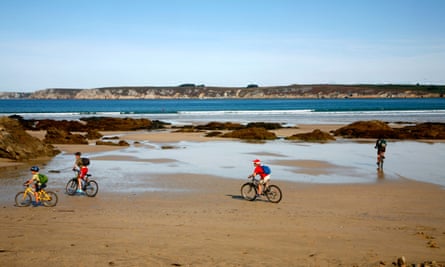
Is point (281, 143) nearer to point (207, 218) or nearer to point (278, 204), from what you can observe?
point (278, 204)

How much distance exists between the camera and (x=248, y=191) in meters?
15.6

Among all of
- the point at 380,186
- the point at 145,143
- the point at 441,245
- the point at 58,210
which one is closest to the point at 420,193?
the point at 380,186

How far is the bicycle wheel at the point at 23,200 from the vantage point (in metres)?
14.4

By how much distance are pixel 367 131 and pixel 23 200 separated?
3243cm

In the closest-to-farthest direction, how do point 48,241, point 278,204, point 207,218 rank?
1. point 48,241
2. point 207,218
3. point 278,204

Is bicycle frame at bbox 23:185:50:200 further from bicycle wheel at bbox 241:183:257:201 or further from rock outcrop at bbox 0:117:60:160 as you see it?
rock outcrop at bbox 0:117:60:160

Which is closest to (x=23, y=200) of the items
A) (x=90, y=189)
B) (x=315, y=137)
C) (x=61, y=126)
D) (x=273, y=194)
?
(x=90, y=189)

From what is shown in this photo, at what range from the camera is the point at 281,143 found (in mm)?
35969

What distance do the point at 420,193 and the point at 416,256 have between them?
8032 mm

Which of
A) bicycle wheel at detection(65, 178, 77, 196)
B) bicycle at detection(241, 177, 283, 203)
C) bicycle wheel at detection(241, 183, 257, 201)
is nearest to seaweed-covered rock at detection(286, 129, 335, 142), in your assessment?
bicycle wheel at detection(241, 183, 257, 201)

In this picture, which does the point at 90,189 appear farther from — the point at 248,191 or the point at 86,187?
the point at 248,191

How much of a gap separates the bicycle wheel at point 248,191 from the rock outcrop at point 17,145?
575 inches

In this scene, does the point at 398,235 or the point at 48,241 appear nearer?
the point at 48,241

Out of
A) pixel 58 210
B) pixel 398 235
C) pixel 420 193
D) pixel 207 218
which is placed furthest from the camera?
pixel 420 193
